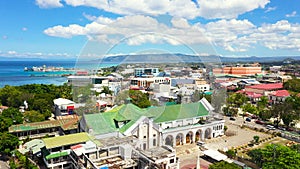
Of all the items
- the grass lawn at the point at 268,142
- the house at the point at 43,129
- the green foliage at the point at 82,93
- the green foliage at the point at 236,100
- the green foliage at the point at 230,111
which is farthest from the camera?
the green foliage at the point at 236,100

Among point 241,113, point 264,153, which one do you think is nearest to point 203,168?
point 264,153

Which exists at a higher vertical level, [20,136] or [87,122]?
[87,122]

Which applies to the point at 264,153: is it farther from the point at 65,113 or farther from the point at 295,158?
the point at 65,113

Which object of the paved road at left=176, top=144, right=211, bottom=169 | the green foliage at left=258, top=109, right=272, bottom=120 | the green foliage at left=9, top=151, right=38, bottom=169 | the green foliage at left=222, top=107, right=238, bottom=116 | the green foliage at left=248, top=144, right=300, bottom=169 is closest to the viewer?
the green foliage at left=248, top=144, right=300, bottom=169

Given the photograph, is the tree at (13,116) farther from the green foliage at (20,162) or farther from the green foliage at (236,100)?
the green foliage at (236,100)

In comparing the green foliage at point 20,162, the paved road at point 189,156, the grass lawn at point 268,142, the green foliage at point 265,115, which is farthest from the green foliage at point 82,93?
the green foliage at point 265,115

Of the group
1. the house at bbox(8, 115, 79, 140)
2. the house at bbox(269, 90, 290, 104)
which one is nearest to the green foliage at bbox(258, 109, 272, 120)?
the house at bbox(269, 90, 290, 104)

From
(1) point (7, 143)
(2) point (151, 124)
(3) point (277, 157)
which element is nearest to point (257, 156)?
(3) point (277, 157)

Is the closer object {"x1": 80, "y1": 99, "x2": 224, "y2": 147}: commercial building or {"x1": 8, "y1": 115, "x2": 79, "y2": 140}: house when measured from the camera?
{"x1": 80, "y1": 99, "x2": 224, "y2": 147}: commercial building

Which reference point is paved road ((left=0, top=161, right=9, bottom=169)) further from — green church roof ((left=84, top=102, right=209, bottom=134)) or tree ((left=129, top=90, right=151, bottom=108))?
tree ((left=129, top=90, right=151, bottom=108))
